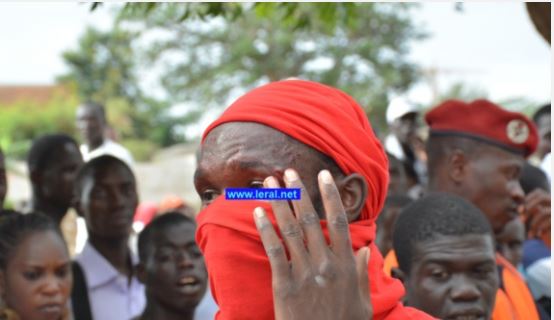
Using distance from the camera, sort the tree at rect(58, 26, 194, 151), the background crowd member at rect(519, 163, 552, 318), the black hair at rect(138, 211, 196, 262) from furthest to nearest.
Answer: the tree at rect(58, 26, 194, 151), the black hair at rect(138, 211, 196, 262), the background crowd member at rect(519, 163, 552, 318)

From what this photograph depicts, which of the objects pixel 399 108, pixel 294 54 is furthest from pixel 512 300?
pixel 294 54

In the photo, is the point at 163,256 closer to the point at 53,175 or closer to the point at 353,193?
the point at 53,175

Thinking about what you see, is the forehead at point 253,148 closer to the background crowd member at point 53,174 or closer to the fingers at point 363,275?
the fingers at point 363,275

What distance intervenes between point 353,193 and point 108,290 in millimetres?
3726

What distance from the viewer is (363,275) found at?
2154 millimetres

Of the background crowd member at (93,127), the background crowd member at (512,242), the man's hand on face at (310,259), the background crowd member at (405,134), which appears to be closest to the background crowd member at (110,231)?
the background crowd member at (512,242)

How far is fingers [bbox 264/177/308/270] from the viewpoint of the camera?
2080mm

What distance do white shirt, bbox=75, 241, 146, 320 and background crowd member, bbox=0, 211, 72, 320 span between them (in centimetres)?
87

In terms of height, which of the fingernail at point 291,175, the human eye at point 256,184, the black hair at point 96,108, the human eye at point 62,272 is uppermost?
the black hair at point 96,108

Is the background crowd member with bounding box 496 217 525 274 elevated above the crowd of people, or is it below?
below

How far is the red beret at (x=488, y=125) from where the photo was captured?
15.9 feet

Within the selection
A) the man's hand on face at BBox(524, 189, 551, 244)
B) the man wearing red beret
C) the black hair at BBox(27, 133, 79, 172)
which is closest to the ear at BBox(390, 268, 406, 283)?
the man wearing red beret

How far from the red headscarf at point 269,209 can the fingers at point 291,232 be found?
0.24 feet

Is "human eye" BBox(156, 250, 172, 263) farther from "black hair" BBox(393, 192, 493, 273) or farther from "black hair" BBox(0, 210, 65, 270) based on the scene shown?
"black hair" BBox(393, 192, 493, 273)
